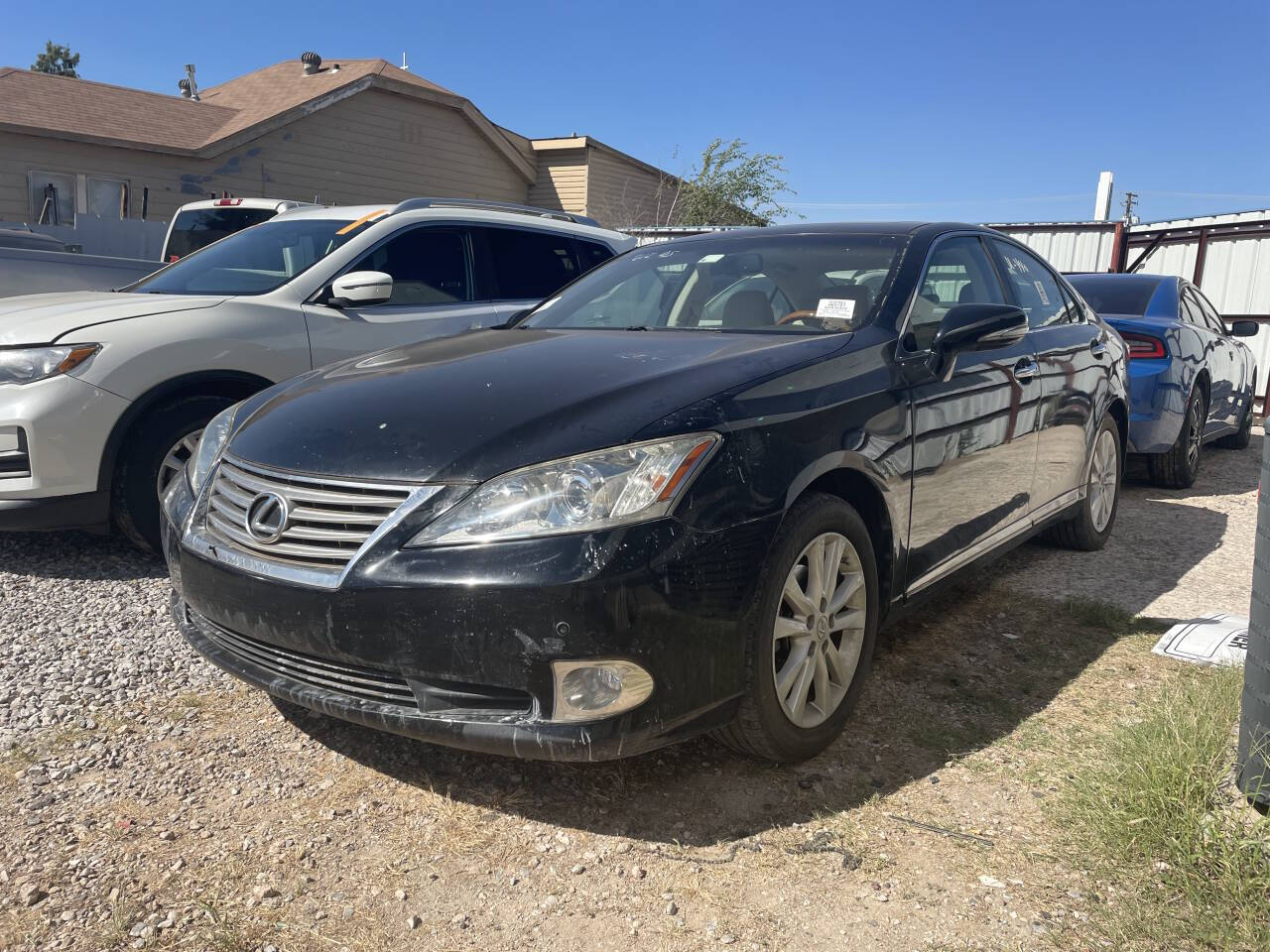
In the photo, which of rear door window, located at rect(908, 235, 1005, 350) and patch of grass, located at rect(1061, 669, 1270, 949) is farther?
rear door window, located at rect(908, 235, 1005, 350)

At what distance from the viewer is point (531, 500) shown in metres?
2.40

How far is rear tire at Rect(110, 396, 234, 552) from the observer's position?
4535mm

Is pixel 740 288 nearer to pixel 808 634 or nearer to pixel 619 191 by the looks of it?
pixel 808 634

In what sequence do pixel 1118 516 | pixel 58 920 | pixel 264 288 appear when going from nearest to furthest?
pixel 58 920
pixel 264 288
pixel 1118 516

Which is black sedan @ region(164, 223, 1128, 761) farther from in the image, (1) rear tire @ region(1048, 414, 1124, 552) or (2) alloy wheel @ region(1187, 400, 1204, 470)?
(2) alloy wheel @ region(1187, 400, 1204, 470)

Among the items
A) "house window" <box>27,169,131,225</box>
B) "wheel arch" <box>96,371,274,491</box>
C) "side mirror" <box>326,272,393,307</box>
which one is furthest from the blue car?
"house window" <box>27,169,131,225</box>

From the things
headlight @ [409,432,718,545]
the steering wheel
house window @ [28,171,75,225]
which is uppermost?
house window @ [28,171,75,225]

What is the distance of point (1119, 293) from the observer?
7641mm

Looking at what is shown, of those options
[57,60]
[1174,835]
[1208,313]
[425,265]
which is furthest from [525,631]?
[57,60]

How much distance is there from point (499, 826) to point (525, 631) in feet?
2.16

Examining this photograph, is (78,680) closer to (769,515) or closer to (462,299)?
(769,515)

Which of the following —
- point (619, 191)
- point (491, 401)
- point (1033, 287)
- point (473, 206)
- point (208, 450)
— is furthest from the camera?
point (619, 191)

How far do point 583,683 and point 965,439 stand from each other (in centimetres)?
187

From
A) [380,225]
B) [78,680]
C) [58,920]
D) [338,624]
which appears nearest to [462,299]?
[380,225]
